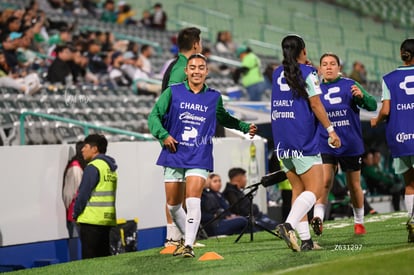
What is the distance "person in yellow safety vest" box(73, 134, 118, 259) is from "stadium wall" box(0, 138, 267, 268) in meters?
0.99

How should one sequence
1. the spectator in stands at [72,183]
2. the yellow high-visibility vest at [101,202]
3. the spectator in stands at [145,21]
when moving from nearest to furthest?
the yellow high-visibility vest at [101,202] < the spectator in stands at [72,183] < the spectator in stands at [145,21]

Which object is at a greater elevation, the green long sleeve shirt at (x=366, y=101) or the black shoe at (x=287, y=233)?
the green long sleeve shirt at (x=366, y=101)

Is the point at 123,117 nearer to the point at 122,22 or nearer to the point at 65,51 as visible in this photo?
the point at 65,51

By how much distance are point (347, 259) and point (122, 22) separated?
1871 cm

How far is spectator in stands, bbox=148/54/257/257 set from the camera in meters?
9.95

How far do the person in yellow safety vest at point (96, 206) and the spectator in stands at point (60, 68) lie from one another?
6.92 meters

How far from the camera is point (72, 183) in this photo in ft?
45.2

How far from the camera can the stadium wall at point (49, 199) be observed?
12953 mm

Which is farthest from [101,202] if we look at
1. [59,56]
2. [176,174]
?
[59,56]

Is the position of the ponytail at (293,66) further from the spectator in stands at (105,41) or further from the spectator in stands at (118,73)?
the spectator in stands at (105,41)

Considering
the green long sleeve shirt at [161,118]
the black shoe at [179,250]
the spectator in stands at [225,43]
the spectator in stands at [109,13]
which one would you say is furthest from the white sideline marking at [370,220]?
the spectator in stands at [225,43]

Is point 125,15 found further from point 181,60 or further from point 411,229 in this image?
point 411,229

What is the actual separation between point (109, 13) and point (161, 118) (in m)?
16.8

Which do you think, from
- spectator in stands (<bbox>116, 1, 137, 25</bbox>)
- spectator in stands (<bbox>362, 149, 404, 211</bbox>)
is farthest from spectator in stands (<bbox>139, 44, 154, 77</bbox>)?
spectator in stands (<bbox>362, 149, 404, 211</bbox>)
